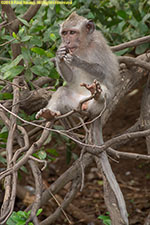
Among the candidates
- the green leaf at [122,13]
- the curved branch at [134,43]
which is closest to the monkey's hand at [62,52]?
the curved branch at [134,43]

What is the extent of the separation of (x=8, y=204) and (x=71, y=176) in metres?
1.86

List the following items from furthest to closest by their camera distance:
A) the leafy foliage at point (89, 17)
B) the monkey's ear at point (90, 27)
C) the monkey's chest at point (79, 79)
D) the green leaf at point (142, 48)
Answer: the green leaf at point (142, 48) < the monkey's chest at point (79, 79) < the monkey's ear at point (90, 27) < the leafy foliage at point (89, 17)

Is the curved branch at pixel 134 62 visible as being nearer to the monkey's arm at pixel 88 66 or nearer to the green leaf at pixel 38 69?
the monkey's arm at pixel 88 66

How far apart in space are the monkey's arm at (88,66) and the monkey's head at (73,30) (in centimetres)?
16

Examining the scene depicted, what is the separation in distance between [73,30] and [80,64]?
1.38 feet

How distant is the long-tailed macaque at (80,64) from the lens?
450 cm

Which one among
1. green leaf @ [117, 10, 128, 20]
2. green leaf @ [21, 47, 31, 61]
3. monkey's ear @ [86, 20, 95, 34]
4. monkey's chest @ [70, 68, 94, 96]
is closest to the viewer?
green leaf @ [21, 47, 31, 61]

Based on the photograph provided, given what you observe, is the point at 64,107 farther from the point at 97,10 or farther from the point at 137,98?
the point at 137,98

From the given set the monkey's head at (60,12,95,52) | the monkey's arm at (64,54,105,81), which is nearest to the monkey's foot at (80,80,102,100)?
the monkey's arm at (64,54,105,81)

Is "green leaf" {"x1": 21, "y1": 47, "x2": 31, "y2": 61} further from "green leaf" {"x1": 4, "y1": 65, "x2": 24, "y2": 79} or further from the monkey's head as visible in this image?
the monkey's head

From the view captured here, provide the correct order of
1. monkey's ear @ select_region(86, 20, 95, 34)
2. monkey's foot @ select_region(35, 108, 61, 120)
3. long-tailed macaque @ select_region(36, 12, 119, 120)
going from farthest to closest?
1. monkey's ear @ select_region(86, 20, 95, 34)
2. long-tailed macaque @ select_region(36, 12, 119, 120)
3. monkey's foot @ select_region(35, 108, 61, 120)

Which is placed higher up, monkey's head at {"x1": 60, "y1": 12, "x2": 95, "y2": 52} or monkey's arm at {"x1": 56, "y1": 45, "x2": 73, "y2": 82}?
monkey's head at {"x1": 60, "y1": 12, "x2": 95, "y2": 52}

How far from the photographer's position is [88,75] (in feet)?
15.6

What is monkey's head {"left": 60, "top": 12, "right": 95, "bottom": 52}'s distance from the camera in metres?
4.52
